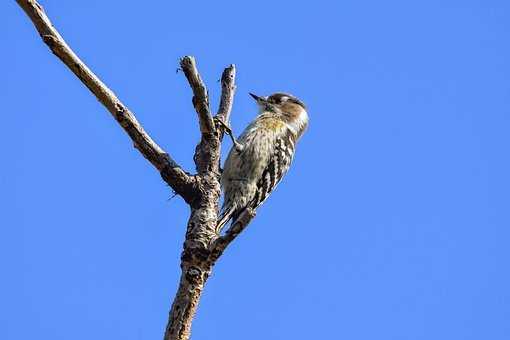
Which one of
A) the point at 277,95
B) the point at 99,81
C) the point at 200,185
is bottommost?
the point at 200,185

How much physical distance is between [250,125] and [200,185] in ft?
9.36

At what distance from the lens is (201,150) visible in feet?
16.2

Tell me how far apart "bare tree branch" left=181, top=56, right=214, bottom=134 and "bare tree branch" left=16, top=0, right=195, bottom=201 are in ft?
1.22

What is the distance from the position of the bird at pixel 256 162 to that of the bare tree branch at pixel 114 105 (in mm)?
1434

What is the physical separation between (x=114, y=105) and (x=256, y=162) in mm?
2516

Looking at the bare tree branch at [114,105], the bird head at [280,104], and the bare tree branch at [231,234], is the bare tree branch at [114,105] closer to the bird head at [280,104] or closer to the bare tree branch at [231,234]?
the bare tree branch at [231,234]

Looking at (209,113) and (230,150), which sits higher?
(230,150)

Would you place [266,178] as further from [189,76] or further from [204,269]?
[204,269]

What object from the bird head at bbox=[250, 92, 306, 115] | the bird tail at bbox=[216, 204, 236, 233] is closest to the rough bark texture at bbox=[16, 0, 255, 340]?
the bird tail at bbox=[216, 204, 236, 233]

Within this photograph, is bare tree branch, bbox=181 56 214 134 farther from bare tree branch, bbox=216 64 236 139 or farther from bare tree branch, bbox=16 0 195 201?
bare tree branch, bbox=216 64 236 139

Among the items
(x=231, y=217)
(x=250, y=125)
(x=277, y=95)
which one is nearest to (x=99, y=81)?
(x=231, y=217)

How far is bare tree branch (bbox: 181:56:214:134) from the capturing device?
477 centimetres

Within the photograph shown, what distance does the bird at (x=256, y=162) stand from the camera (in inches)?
261

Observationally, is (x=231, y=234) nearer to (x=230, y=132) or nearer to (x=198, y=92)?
(x=198, y=92)
